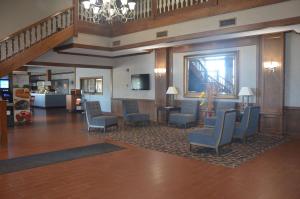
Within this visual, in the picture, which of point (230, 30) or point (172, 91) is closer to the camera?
point (230, 30)

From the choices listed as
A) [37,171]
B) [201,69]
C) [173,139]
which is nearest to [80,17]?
[201,69]

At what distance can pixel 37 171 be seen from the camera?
4.22m

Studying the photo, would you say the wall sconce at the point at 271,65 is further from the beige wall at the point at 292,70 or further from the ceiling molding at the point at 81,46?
the ceiling molding at the point at 81,46

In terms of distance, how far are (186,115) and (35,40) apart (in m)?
5.85

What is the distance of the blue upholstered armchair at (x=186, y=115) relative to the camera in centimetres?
844

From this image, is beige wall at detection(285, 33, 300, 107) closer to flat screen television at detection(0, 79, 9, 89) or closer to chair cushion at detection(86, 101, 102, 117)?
chair cushion at detection(86, 101, 102, 117)

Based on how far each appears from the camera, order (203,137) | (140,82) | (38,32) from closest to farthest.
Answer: (203,137) → (38,32) → (140,82)

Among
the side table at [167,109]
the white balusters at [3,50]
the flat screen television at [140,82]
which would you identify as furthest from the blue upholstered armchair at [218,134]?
the white balusters at [3,50]

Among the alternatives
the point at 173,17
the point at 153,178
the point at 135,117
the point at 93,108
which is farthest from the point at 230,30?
the point at 93,108

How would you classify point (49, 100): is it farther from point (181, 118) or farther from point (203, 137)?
point (203, 137)

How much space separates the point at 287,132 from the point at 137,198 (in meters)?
5.58

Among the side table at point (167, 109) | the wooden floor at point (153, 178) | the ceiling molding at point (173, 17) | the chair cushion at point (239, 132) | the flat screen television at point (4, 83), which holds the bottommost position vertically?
the wooden floor at point (153, 178)

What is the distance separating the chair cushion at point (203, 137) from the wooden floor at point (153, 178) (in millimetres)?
656

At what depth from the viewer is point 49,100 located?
51.3ft
